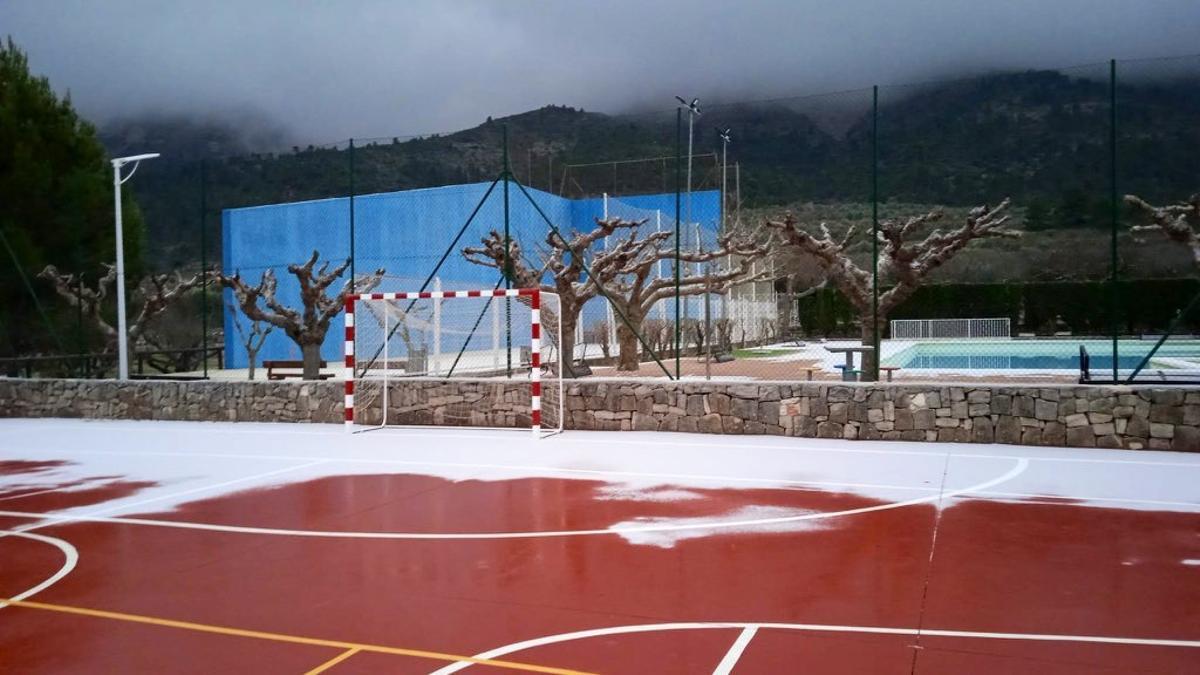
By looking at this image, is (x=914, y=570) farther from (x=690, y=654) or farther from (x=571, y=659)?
(x=571, y=659)

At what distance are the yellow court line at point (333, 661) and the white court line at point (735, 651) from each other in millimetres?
1560

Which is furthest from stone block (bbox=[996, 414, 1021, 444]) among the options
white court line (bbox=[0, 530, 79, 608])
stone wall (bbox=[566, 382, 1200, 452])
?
white court line (bbox=[0, 530, 79, 608])

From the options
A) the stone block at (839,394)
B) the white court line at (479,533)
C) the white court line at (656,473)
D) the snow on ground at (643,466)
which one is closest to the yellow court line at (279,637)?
the white court line at (479,533)

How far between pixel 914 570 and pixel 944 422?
5.51 metres

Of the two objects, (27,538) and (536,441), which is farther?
(536,441)

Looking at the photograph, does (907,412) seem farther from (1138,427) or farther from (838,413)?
(1138,427)

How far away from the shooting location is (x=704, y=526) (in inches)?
257

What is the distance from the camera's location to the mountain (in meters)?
13.9

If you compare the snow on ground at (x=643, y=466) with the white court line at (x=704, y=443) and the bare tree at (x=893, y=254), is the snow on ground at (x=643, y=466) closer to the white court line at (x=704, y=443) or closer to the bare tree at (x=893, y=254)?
the white court line at (x=704, y=443)

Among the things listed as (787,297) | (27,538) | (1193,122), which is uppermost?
(1193,122)

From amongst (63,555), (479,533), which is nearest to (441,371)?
(479,533)

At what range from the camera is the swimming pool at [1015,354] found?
61.1 ft

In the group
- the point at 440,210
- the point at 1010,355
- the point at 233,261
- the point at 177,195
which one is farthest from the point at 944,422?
the point at 233,261

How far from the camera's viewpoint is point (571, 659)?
13.0 feet
